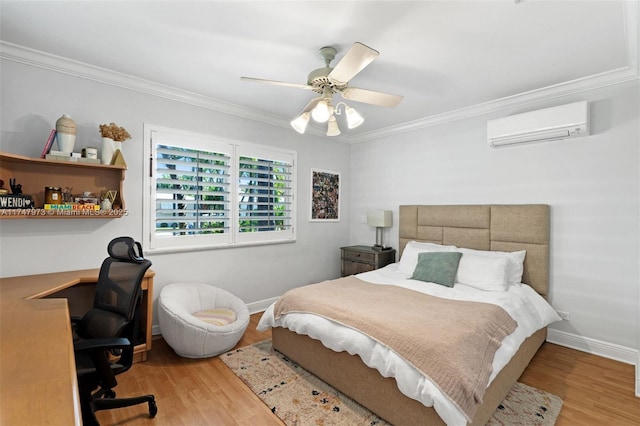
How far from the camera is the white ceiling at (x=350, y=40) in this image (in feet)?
6.18

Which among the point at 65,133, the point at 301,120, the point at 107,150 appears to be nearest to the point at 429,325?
the point at 301,120

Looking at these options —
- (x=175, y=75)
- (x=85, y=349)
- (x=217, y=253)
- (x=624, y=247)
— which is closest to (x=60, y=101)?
(x=175, y=75)

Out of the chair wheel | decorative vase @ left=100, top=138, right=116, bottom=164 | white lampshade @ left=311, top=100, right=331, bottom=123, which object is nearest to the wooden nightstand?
white lampshade @ left=311, top=100, right=331, bottom=123

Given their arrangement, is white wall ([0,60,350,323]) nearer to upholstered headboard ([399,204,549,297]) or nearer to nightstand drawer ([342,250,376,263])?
nightstand drawer ([342,250,376,263])

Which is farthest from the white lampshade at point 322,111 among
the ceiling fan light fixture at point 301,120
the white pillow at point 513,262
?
the white pillow at point 513,262

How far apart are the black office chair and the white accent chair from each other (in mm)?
627

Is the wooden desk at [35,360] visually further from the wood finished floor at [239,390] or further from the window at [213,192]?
the window at [213,192]

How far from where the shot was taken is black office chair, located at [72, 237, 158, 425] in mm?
1584

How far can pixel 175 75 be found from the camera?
2.83m

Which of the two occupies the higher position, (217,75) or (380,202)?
(217,75)

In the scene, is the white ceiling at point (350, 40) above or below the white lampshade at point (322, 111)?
above

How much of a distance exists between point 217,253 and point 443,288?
98.9 inches

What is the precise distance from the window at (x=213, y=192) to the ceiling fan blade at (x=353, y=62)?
1.88m

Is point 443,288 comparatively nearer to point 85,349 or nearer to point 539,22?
point 539,22
